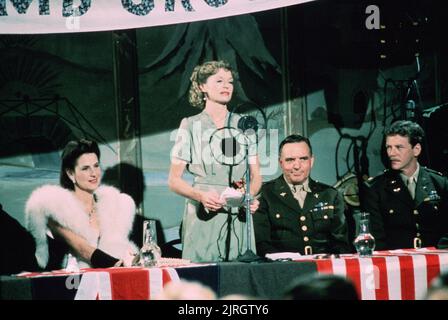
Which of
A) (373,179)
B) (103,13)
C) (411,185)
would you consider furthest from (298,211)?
(103,13)

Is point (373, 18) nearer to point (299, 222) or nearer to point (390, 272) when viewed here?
point (299, 222)

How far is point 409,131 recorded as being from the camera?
20.7ft

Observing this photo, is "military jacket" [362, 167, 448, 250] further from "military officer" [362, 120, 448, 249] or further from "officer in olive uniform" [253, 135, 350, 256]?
"officer in olive uniform" [253, 135, 350, 256]

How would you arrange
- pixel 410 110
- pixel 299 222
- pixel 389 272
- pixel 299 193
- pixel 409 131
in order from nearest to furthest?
pixel 389 272 → pixel 299 222 → pixel 299 193 → pixel 409 131 → pixel 410 110

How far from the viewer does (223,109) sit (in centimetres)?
624

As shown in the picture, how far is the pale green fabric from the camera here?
20.2ft

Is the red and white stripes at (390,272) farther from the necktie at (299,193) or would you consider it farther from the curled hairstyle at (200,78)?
the curled hairstyle at (200,78)

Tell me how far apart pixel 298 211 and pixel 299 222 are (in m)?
0.10

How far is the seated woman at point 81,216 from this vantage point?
19.3 ft

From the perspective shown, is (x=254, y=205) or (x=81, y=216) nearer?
(x=81, y=216)

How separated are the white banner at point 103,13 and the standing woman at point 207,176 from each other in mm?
1270

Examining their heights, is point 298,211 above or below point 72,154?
below

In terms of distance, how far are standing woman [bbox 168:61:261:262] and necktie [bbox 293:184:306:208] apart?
1.13ft

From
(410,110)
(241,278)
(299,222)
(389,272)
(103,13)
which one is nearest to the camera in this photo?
(241,278)
